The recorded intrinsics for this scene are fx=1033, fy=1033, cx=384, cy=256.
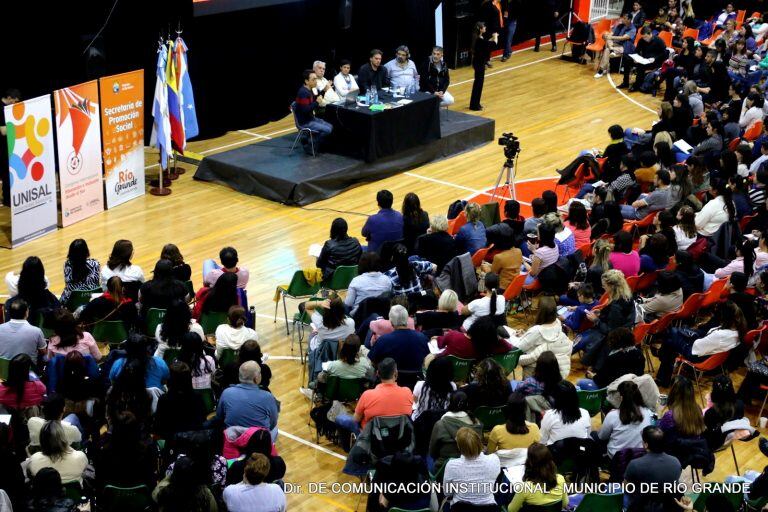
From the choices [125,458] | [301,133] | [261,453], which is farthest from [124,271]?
[301,133]

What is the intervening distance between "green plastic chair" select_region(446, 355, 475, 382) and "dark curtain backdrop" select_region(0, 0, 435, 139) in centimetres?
786

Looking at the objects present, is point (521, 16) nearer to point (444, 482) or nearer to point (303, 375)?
point (303, 375)

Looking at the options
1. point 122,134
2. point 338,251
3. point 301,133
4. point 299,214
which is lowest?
point 299,214

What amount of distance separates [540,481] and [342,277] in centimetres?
397

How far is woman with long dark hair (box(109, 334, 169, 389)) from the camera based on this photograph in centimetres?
744

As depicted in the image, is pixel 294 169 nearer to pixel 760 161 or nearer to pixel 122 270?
pixel 122 270

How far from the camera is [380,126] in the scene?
1417cm

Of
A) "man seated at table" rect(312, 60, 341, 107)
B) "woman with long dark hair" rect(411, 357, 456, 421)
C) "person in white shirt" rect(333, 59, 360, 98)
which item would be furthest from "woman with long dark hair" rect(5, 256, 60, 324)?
"person in white shirt" rect(333, 59, 360, 98)

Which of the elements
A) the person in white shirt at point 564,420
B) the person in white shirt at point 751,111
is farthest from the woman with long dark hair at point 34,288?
the person in white shirt at point 751,111

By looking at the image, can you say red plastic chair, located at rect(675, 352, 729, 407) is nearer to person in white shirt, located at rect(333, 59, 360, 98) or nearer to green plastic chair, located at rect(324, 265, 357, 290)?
green plastic chair, located at rect(324, 265, 357, 290)

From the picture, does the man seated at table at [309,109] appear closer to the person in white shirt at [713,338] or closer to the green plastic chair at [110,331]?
the green plastic chair at [110,331]

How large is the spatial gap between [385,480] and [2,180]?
8722mm

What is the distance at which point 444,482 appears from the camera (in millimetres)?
6309

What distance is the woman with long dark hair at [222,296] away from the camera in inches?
344
